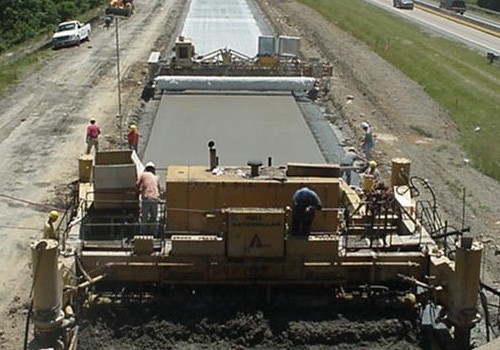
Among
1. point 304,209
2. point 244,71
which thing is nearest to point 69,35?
point 244,71

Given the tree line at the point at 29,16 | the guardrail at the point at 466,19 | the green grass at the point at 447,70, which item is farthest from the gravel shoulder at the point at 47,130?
the guardrail at the point at 466,19

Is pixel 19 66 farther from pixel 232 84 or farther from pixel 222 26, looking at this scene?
pixel 222 26

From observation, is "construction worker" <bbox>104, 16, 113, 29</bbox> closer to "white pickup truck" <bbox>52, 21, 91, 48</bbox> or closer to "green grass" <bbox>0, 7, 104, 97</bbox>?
"green grass" <bbox>0, 7, 104, 97</bbox>

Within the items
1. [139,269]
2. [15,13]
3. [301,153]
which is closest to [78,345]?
[139,269]

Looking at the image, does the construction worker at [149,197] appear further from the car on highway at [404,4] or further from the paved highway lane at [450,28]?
the car on highway at [404,4]

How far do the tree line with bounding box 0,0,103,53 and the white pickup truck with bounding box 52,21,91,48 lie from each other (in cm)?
783

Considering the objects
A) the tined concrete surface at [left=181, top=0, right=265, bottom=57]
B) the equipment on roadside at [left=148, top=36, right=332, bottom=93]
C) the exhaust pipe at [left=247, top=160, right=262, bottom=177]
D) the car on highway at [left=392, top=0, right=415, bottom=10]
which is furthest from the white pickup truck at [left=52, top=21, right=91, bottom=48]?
the exhaust pipe at [left=247, top=160, right=262, bottom=177]

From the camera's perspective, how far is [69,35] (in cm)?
4762

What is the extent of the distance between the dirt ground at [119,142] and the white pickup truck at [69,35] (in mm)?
613

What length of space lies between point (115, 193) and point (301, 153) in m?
9.56

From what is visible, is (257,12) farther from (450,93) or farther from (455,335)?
(455,335)

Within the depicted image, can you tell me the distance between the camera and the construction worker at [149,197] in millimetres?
15508

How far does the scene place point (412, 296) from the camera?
1444 cm

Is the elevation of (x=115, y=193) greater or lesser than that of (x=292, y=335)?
greater
